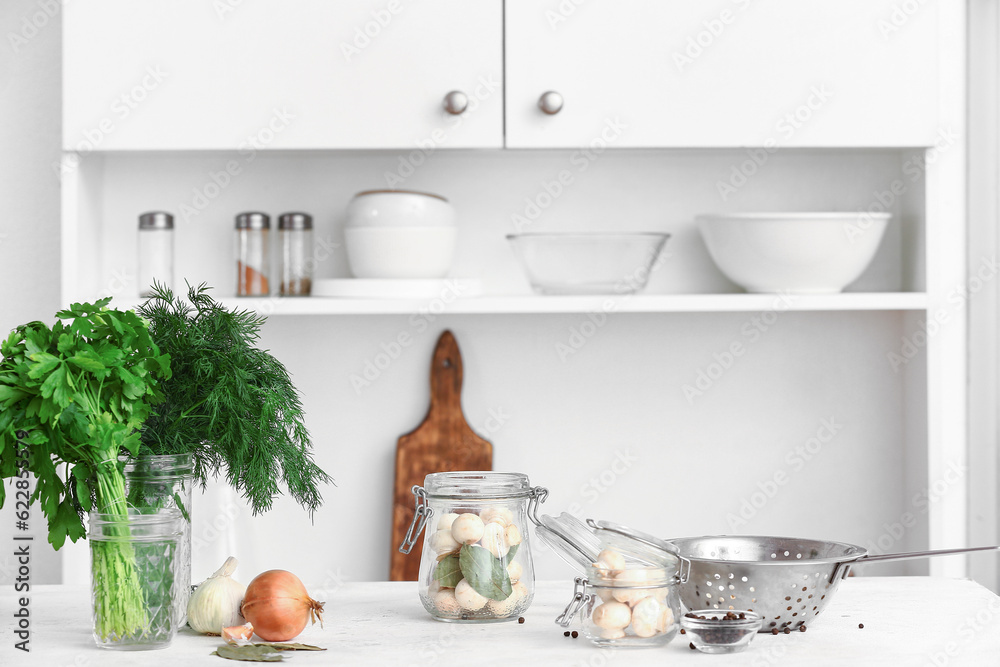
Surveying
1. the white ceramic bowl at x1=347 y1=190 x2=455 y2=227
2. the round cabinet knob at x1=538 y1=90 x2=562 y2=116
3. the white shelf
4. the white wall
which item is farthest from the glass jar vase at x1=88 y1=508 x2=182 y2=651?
the white wall

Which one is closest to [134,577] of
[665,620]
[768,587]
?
[665,620]

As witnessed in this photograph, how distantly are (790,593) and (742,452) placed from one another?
0.91 metres

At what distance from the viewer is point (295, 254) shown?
1733mm

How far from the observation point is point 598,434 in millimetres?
1858

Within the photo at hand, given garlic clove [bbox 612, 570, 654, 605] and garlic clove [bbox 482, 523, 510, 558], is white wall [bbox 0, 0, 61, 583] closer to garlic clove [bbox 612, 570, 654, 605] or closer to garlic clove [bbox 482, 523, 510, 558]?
garlic clove [bbox 482, 523, 510, 558]

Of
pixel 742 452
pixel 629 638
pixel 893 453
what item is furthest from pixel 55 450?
pixel 893 453

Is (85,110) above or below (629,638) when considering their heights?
above

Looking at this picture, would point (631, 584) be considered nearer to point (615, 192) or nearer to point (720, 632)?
point (720, 632)

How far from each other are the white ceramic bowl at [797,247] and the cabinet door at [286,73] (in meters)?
0.47

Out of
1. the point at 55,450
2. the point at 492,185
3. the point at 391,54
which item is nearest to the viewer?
the point at 55,450

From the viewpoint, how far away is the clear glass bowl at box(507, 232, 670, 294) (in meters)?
1.64

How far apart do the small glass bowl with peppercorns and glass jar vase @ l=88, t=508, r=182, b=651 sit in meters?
0.52

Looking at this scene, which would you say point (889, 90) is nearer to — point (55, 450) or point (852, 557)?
point (852, 557)

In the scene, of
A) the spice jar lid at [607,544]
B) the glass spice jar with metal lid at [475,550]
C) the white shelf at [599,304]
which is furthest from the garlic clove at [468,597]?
the white shelf at [599,304]
